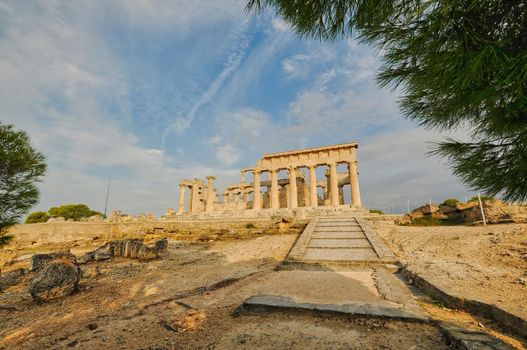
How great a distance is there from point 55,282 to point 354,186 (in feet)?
75.4

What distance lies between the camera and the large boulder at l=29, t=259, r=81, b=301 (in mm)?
4639

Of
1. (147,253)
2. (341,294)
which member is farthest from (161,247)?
(341,294)

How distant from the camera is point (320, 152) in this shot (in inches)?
1026

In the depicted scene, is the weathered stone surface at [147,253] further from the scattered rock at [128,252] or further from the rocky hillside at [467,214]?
the rocky hillside at [467,214]

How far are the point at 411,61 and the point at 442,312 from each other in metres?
3.33

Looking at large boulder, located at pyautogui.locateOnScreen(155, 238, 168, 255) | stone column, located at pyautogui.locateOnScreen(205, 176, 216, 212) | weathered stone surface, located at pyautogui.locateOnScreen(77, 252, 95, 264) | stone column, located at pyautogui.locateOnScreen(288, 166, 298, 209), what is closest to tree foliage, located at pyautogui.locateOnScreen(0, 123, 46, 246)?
weathered stone surface, located at pyautogui.locateOnScreen(77, 252, 95, 264)

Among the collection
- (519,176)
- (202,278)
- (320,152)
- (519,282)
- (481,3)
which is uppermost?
(320,152)

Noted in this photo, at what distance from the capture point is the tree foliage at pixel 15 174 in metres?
6.90

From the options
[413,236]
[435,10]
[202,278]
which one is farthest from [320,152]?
[435,10]

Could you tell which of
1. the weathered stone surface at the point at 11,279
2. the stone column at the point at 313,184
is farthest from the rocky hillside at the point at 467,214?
the weathered stone surface at the point at 11,279

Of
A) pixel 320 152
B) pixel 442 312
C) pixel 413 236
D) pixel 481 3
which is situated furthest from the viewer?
pixel 320 152

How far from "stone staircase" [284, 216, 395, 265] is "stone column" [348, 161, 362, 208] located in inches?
481

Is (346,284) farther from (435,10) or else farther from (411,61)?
(435,10)

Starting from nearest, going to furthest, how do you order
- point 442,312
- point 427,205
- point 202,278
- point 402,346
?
point 402,346 → point 442,312 → point 202,278 → point 427,205
